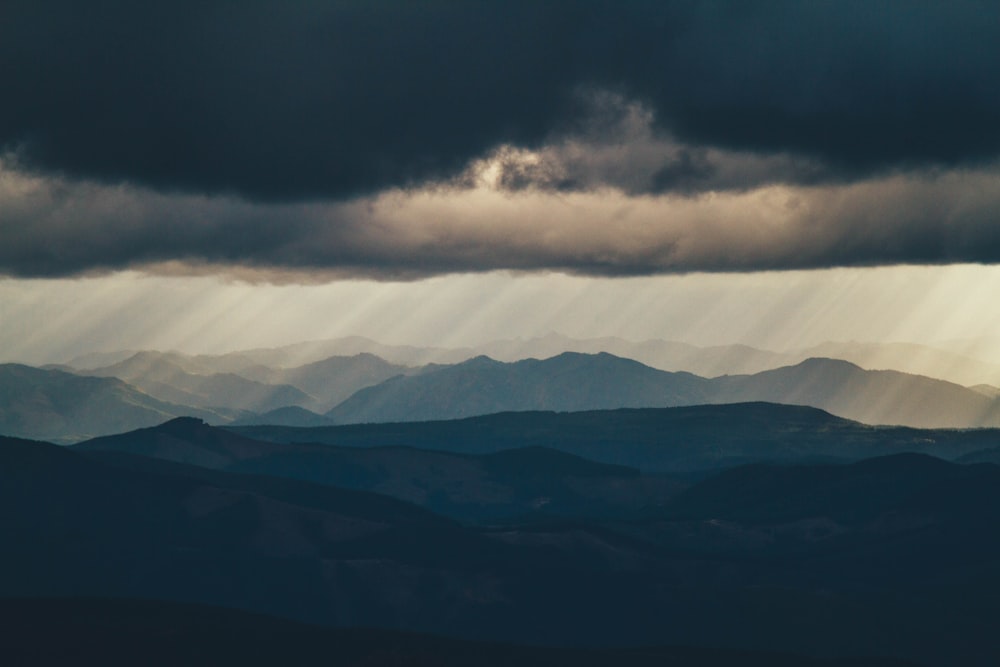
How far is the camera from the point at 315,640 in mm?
172500

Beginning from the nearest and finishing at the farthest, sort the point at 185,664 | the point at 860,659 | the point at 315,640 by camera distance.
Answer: the point at 185,664
the point at 315,640
the point at 860,659

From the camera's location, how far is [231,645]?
168 metres

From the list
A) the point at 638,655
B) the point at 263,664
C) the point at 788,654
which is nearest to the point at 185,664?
the point at 263,664

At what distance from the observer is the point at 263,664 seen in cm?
16325

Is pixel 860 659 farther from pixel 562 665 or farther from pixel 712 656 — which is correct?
pixel 562 665

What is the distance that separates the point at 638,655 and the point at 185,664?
56.5 m

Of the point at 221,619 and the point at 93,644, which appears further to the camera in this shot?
the point at 221,619

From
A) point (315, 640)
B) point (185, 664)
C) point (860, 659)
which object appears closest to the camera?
point (185, 664)

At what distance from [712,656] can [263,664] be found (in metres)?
58.7

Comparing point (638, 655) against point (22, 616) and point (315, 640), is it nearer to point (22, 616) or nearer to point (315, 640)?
point (315, 640)

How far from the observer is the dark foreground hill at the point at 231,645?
161m

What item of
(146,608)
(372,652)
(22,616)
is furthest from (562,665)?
(22,616)

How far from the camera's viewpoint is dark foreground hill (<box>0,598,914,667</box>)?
529ft

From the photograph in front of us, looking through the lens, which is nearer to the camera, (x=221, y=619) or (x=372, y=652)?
(x=372, y=652)
